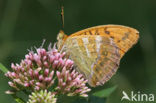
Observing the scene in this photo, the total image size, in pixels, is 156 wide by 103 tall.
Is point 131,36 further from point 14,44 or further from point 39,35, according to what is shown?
point 39,35

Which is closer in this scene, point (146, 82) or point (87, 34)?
point (87, 34)

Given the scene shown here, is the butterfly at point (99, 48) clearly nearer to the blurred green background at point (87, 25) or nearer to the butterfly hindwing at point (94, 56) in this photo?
the butterfly hindwing at point (94, 56)

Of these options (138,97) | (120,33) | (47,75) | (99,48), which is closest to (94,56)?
(99,48)

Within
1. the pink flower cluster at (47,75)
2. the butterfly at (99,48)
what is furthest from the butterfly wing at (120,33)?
the pink flower cluster at (47,75)

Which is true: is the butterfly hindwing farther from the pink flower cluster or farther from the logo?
the logo

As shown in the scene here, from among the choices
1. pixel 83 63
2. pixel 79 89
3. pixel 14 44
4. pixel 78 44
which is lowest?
pixel 79 89

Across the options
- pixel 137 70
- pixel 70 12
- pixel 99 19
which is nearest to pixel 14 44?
pixel 70 12

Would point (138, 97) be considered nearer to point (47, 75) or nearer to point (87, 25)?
point (87, 25)
